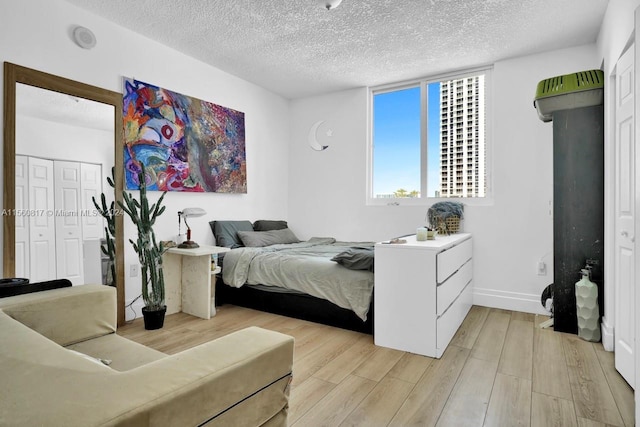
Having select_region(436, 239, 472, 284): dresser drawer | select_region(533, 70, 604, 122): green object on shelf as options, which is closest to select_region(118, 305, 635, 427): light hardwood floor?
select_region(436, 239, 472, 284): dresser drawer

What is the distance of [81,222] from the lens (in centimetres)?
283

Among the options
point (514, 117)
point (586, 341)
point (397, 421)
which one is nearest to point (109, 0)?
point (397, 421)

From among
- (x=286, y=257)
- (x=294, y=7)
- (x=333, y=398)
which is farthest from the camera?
(x=286, y=257)

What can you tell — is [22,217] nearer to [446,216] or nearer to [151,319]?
[151,319]

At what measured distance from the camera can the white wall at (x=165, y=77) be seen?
2.58 metres

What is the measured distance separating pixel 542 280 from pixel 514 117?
1.71 metres

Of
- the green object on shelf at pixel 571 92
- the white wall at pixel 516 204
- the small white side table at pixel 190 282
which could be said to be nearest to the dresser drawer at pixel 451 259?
the white wall at pixel 516 204

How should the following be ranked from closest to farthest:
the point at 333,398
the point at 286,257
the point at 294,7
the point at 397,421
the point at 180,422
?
the point at 180,422, the point at 397,421, the point at 333,398, the point at 294,7, the point at 286,257

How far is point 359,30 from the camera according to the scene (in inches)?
122

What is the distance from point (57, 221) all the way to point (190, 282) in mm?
1241

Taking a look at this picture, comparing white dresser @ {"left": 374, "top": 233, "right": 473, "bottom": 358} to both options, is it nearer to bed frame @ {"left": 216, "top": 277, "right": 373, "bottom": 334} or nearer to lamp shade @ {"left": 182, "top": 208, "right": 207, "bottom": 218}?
bed frame @ {"left": 216, "top": 277, "right": 373, "bottom": 334}

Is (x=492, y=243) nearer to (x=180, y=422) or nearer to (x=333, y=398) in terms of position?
(x=333, y=398)

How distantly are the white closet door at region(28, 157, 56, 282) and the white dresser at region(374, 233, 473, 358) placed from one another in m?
2.49

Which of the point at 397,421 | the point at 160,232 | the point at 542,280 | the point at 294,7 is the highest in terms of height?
the point at 294,7
